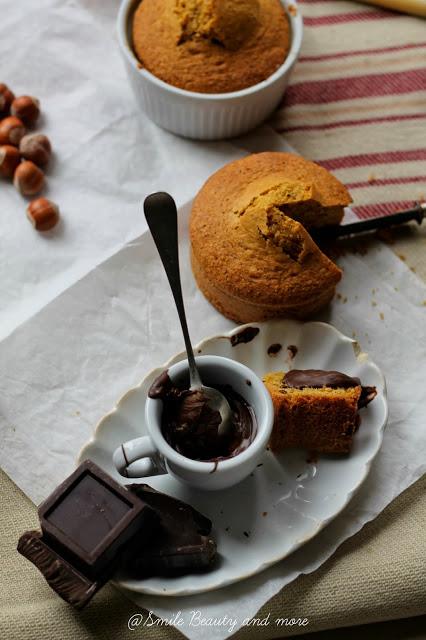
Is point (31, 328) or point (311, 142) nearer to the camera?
point (31, 328)

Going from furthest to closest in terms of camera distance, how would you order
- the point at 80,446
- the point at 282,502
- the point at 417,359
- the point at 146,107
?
1. the point at 146,107
2. the point at 417,359
3. the point at 80,446
4. the point at 282,502

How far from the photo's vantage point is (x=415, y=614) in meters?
1.84

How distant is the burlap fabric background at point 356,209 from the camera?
1774 mm

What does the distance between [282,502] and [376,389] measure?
0.36m

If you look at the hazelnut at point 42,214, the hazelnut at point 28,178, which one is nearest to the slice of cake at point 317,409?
the hazelnut at point 42,214

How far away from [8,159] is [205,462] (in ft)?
3.92

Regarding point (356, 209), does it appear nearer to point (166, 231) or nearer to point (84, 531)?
point (166, 231)

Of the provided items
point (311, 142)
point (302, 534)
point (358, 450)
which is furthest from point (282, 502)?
point (311, 142)

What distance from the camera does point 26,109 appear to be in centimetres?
236

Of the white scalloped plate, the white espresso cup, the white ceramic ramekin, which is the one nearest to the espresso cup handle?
the white espresso cup

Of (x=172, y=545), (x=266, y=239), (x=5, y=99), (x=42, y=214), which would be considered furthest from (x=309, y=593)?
(x=5, y=99)

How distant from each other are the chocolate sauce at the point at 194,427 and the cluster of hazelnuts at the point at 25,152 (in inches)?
30.3

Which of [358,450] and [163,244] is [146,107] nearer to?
[163,244]

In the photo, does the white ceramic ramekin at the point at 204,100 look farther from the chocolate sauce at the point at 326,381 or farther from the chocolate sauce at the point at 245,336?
the chocolate sauce at the point at 326,381
